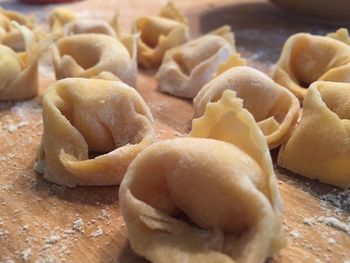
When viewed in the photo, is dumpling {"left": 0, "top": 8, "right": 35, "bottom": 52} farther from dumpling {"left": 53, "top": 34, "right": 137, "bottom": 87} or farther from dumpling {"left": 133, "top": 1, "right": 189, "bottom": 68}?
dumpling {"left": 133, "top": 1, "right": 189, "bottom": 68}

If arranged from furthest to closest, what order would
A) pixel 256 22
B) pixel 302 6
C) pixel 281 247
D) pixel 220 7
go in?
1. pixel 220 7
2. pixel 256 22
3. pixel 302 6
4. pixel 281 247

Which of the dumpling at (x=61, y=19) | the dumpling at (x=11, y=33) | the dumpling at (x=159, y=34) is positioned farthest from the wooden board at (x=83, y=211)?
the dumpling at (x=61, y=19)

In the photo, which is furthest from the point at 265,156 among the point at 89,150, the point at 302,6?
the point at 302,6

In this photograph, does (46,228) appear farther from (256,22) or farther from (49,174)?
(256,22)

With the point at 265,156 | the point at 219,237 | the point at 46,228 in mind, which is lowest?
the point at 46,228

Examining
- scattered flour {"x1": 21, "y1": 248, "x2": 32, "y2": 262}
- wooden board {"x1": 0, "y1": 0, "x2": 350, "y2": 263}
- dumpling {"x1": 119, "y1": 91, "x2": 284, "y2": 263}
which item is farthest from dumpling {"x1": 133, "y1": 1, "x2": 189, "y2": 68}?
scattered flour {"x1": 21, "y1": 248, "x2": 32, "y2": 262}

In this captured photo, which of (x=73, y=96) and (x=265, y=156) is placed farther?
(x=73, y=96)

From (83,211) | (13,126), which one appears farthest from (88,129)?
(13,126)
